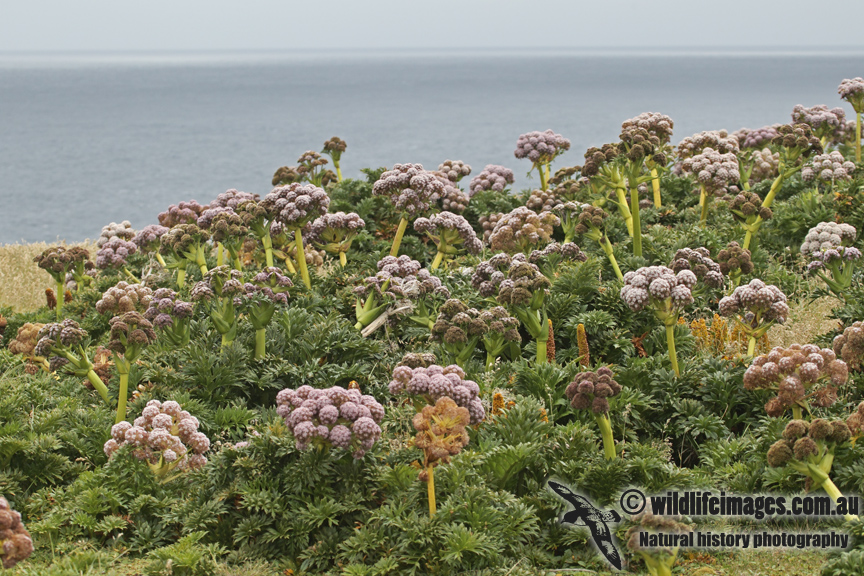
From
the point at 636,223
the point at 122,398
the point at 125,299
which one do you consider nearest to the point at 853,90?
the point at 636,223

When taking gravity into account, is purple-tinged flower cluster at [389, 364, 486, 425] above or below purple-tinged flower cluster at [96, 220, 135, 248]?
below

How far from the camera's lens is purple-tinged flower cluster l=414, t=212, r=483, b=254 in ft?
29.2

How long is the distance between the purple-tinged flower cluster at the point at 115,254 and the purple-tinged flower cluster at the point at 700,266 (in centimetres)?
623

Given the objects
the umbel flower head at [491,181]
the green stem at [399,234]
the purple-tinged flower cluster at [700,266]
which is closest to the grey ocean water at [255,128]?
the umbel flower head at [491,181]

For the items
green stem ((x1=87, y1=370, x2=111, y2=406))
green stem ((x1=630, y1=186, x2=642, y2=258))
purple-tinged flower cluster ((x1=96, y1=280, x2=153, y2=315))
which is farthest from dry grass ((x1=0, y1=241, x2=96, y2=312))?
green stem ((x1=630, y1=186, x2=642, y2=258))

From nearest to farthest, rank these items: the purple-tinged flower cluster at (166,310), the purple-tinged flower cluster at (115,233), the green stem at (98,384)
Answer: the green stem at (98,384)
the purple-tinged flower cluster at (166,310)
the purple-tinged flower cluster at (115,233)

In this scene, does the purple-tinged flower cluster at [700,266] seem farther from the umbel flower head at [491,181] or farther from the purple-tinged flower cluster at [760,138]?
the purple-tinged flower cluster at [760,138]

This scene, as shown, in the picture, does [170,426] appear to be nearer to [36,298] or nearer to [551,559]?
[551,559]

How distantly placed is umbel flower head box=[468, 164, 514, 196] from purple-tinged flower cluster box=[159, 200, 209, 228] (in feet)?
15.7

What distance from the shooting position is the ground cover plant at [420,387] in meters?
4.98

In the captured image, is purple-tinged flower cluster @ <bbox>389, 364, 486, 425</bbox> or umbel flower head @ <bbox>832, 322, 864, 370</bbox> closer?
purple-tinged flower cluster @ <bbox>389, 364, 486, 425</bbox>

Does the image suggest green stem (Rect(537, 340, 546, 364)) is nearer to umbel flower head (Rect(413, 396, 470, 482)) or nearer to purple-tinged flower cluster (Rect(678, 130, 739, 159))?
umbel flower head (Rect(413, 396, 470, 482))

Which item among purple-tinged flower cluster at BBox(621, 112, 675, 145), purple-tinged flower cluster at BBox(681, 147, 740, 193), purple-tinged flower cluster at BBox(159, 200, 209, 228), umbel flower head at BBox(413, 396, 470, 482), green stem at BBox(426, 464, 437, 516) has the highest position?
purple-tinged flower cluster at BBox(621, 112, 675, 145)

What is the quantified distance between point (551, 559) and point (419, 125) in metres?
95.7
